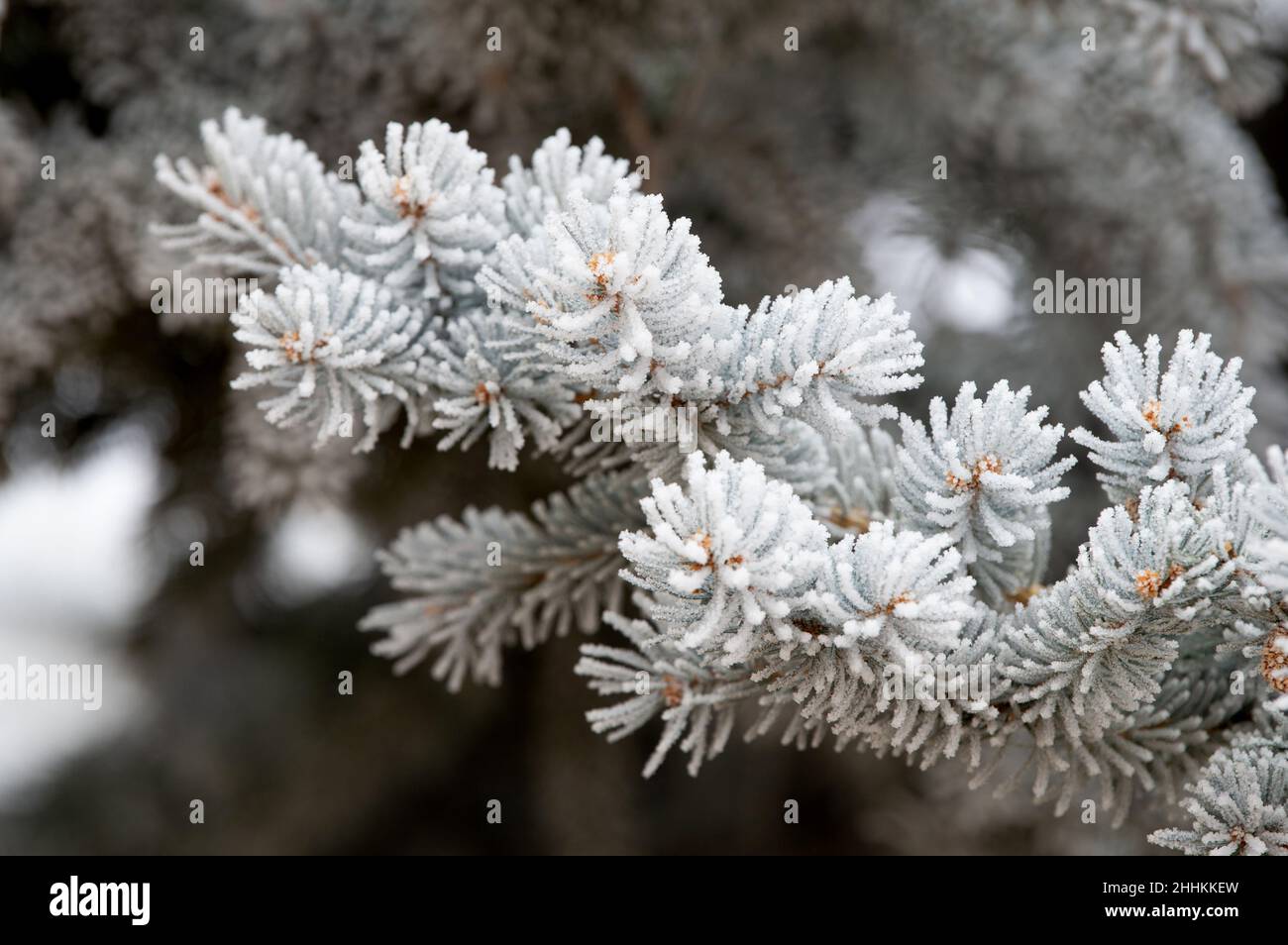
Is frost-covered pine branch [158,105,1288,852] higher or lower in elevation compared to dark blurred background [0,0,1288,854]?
lower

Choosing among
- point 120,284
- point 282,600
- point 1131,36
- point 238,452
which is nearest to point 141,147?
point 120,284

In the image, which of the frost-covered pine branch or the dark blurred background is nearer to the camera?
the frost-covered pine branch

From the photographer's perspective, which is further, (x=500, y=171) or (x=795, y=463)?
(x=500, y=171)

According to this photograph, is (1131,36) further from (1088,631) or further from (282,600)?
(282,600)

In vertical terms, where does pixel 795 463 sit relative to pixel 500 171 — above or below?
below

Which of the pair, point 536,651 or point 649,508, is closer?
point 649,508
